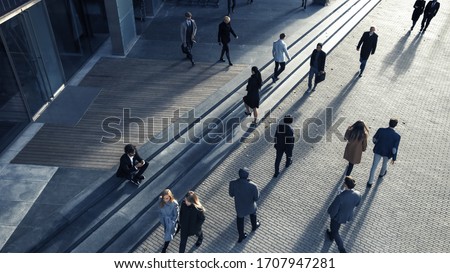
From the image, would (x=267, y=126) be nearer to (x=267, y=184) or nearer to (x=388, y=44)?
(x=267, y=184)

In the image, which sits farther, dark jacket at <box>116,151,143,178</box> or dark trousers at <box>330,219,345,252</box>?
dark jacket at <box>116,151,143,178</box>

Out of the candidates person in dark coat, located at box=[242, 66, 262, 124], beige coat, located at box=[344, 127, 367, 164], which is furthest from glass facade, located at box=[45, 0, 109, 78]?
beige coat, located at box=[344, 127, 367, 164]

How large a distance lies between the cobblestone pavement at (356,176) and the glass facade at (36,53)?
16.9ft

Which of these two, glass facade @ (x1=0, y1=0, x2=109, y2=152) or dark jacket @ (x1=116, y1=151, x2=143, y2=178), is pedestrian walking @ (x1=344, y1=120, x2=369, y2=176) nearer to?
dark jacket @ (x1=116, y1=151, x2=143, y2=178)

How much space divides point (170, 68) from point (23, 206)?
6.74 metres

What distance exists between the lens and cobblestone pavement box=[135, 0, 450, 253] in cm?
771

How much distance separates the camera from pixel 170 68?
13.1 m

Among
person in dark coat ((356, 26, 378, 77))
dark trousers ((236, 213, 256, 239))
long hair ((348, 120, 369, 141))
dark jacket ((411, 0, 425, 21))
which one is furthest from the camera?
dark jacket ((411, 0, 425, 21))

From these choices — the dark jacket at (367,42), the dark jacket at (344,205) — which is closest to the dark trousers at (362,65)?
the dark jacket at (367,42)

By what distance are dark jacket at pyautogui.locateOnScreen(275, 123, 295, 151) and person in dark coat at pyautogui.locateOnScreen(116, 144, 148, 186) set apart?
299 centimetres

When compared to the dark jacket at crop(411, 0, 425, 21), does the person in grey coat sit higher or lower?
lower

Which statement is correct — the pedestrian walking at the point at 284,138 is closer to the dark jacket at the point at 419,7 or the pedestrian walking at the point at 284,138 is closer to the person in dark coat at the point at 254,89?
the person in dark coat at the point at 254,89

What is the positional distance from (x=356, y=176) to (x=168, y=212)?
4.86 metres

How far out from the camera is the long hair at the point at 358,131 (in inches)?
311
